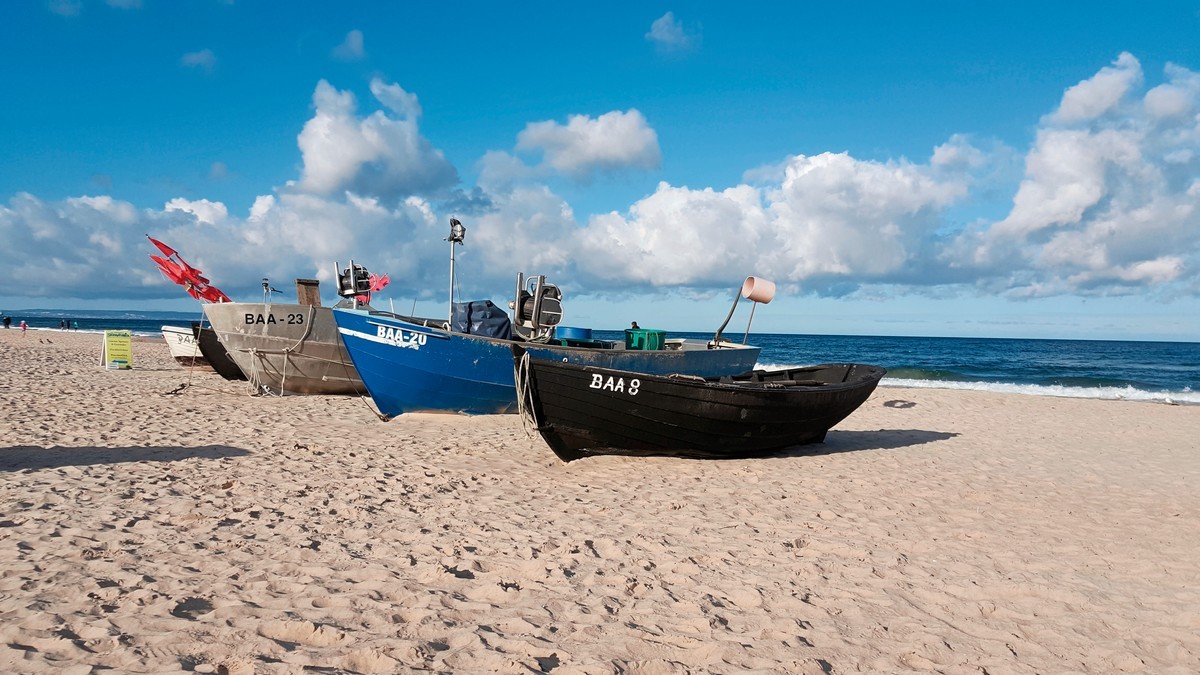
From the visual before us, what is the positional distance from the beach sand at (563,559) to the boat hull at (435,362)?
1593 millimetres

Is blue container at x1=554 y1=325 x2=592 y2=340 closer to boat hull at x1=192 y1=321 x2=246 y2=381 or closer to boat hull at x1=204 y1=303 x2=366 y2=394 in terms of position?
boat hull at x1=204 y1=303 x2=366 y2=394

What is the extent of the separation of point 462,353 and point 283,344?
18.5ft

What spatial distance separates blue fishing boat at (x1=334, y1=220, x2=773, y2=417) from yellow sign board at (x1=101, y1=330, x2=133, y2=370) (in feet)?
49.8

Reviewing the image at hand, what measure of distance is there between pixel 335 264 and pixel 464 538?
9.61 metres

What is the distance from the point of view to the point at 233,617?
12.8 feet

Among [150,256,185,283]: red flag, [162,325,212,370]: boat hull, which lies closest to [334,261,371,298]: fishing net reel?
[150,256,185,283]: red flag

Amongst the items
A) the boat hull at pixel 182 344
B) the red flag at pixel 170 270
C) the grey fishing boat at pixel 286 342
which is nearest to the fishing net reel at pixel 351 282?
the grey fishing boat at pixel 286 342

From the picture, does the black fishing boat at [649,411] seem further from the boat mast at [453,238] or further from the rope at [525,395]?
the boat mast at [453,238]

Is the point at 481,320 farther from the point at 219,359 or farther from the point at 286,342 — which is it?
the point at 219,359

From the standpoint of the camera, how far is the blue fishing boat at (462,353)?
1162 centimetres

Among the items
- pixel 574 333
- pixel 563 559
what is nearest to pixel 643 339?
pixel 574 333

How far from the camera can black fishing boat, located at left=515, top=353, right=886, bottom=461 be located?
8.53 m

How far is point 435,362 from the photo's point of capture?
11.7 metres

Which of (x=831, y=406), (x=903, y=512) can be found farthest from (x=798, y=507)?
(x=831, y=406)
